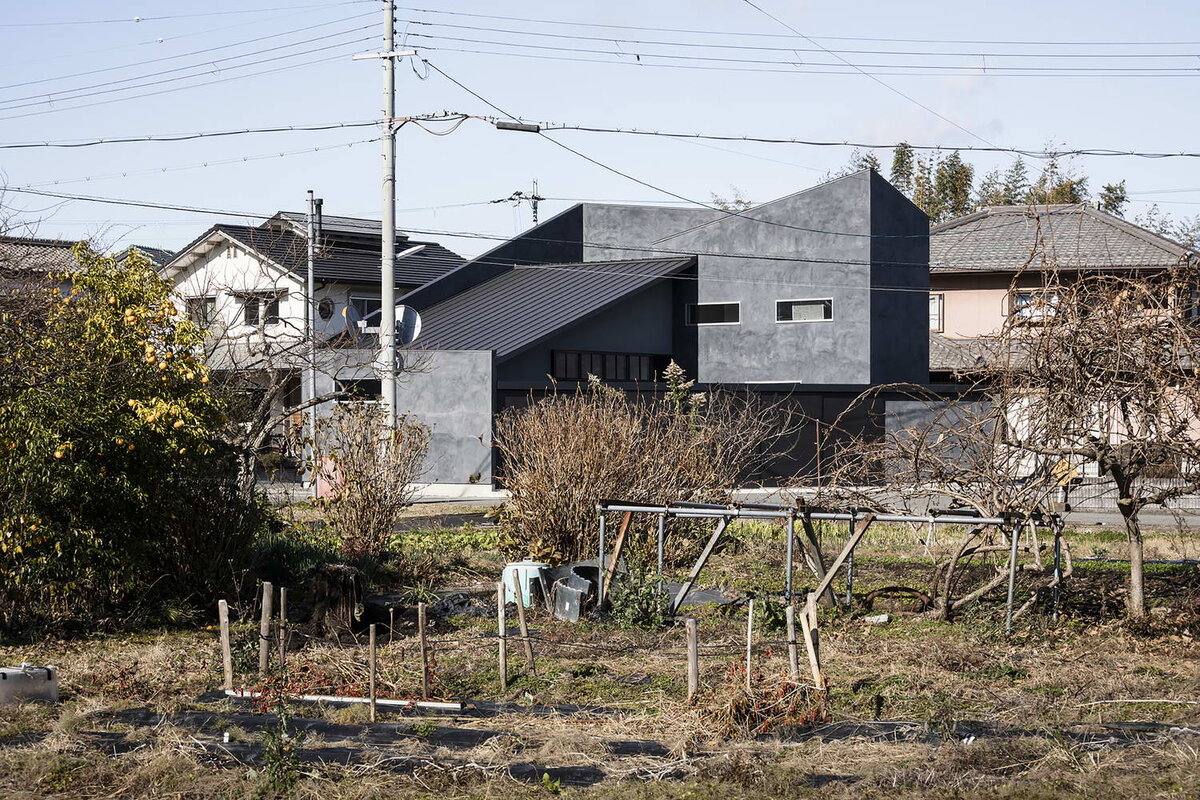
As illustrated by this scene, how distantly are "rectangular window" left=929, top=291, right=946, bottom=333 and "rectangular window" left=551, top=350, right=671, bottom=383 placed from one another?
9224 millimetres

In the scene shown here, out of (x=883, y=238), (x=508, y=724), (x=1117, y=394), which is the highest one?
(x=883, y=238)

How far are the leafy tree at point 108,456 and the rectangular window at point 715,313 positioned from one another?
21568mm

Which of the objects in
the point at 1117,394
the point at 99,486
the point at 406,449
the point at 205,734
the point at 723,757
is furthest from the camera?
the point at 406,449

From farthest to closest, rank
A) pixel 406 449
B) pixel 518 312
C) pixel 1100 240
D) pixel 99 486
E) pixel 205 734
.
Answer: pixel 1100 240
pixel 518 312
pixel 406 449
pixel 99 486
pixel 205 734

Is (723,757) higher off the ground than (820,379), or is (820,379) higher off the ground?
(820,379)

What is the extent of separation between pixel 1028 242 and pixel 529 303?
50.4ft

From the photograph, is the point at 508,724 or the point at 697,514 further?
the point at 697,514

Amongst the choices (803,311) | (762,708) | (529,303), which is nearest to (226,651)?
(762,708)

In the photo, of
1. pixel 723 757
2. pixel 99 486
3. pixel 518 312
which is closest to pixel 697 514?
pixel 723 757

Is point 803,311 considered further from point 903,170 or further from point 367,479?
point 903,170

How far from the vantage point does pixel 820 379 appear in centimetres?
3197

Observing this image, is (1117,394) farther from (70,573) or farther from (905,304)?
(905,304)

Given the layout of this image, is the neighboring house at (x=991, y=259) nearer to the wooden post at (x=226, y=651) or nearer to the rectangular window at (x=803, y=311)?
the rectangular window at (x=803, y=311)

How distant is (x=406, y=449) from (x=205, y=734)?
26.0 feet
